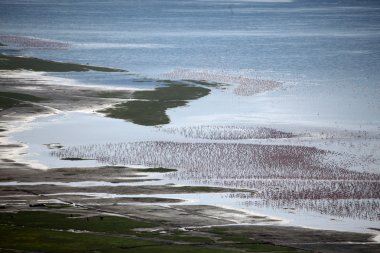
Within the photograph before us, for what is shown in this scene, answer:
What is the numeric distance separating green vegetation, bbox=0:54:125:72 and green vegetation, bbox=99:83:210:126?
55.5ft

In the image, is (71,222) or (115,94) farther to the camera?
(115,94)

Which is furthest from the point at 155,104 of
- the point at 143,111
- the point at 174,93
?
the point at 174,93

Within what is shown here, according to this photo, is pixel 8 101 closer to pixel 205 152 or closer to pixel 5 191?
pixel 205 152

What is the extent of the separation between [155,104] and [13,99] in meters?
11.3

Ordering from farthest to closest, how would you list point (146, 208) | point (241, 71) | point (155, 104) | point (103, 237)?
point (241, 71) < point (155, 104) < point (146, 208) < point (103, 237)

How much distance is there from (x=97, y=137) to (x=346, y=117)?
19618 millimetres

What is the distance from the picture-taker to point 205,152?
63.3 metres

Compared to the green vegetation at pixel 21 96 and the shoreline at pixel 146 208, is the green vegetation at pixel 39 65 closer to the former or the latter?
the green vegetation at pixel 21 96

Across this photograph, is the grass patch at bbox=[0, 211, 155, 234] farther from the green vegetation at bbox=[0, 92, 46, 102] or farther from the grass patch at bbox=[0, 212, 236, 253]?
the green vegetation at bbox=[0, 92, 46, 102]

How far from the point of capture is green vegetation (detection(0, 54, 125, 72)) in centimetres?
10831

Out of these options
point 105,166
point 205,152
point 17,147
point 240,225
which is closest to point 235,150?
point 205,152

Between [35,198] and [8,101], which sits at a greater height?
[8,101]

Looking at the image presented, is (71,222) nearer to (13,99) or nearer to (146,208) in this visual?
(146,208)

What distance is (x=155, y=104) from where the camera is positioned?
83.4 metres
